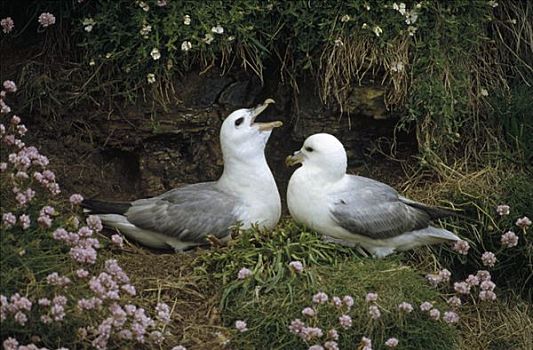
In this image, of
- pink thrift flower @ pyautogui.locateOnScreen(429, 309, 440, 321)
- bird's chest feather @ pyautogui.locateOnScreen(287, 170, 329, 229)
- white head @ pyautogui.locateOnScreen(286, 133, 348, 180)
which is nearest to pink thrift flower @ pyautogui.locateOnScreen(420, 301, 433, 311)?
pink thrift flower @ pyautogui.locateOnScreen(429, 309, 440, 321)

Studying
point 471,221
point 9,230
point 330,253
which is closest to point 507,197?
point 471,221

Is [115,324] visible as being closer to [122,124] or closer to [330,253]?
[330,253]

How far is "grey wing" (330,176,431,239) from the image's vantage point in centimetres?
546

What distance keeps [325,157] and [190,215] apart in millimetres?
753

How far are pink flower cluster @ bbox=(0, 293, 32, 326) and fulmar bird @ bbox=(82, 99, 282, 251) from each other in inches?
57.9

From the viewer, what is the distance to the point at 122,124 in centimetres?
614

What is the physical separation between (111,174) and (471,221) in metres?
2.03

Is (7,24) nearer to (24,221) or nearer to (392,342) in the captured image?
(24,221)

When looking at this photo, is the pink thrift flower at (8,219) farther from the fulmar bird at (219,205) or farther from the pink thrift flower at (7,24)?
the pink thrift flower at (7,24)

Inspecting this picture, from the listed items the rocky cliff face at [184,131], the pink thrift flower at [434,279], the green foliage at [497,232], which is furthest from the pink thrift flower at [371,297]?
the rocky cliff face at [184,131]

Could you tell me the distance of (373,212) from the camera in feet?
18.1

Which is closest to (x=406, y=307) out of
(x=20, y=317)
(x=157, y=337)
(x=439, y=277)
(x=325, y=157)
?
(x=439, y=277)

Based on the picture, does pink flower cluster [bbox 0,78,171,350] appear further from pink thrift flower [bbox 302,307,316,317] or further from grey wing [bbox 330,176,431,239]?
grey wing [bbox 330,176,431,239]

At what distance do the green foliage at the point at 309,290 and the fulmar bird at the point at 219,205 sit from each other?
20 centimetres
